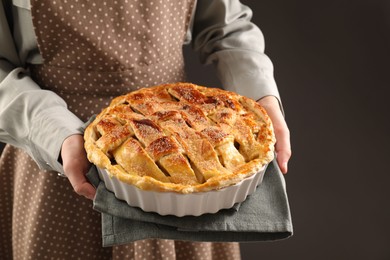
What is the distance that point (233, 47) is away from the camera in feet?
3.58

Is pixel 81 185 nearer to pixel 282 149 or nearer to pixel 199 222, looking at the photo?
pixel 199 222

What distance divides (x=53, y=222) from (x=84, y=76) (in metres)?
0.25

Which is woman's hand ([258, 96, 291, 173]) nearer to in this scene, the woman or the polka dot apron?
the woman

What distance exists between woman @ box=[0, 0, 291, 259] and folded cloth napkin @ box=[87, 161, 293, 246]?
5cm

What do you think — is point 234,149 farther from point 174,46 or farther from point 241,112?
point 174,46

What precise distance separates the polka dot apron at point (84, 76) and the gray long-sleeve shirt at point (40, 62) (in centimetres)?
5

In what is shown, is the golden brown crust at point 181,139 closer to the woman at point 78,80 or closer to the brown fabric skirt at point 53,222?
the woman at point 78,80

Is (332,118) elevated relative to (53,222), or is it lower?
lower

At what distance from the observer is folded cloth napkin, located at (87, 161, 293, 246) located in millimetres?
774

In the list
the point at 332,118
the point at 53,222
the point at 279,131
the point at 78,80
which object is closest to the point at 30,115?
the point at 78,80

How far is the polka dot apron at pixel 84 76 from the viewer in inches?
37.2

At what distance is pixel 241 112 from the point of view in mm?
870

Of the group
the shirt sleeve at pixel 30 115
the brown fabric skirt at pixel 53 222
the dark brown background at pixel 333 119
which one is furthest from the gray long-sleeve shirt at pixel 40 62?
the dark brown background at pixel 333 119

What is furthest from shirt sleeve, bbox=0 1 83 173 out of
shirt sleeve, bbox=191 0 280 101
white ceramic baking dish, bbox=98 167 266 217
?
shirt sleeve, bbox=191 0 280 101
